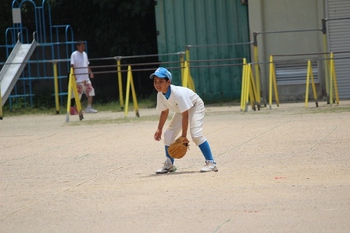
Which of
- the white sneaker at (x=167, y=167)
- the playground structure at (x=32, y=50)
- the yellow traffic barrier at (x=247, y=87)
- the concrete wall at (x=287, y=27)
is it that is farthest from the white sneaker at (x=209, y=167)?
the playground structure at (x=32, y=50)

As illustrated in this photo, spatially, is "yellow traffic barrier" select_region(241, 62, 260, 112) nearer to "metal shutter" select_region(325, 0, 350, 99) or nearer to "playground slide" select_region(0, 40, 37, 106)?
"metal shutter" select_region(325, 0, 350, 99)

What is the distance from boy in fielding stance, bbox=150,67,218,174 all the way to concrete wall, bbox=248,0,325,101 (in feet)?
40.2

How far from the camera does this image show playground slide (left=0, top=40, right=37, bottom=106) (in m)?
23.3

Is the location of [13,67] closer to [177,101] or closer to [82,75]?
[82,75]

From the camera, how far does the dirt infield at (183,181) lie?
7.11m

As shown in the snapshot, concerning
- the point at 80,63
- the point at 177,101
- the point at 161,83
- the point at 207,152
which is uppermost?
the point at 80,63

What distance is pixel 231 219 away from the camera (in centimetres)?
706

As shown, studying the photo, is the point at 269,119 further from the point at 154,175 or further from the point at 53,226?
the point at 53,226

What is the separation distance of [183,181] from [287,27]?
1380 cm

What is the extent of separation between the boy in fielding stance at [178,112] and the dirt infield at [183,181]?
27cm

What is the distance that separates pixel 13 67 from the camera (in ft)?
79.8

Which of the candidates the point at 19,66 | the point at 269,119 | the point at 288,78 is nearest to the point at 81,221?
the point at 269,119

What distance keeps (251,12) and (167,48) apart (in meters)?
2.62

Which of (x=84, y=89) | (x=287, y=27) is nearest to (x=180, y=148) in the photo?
(x=84, y=89)
